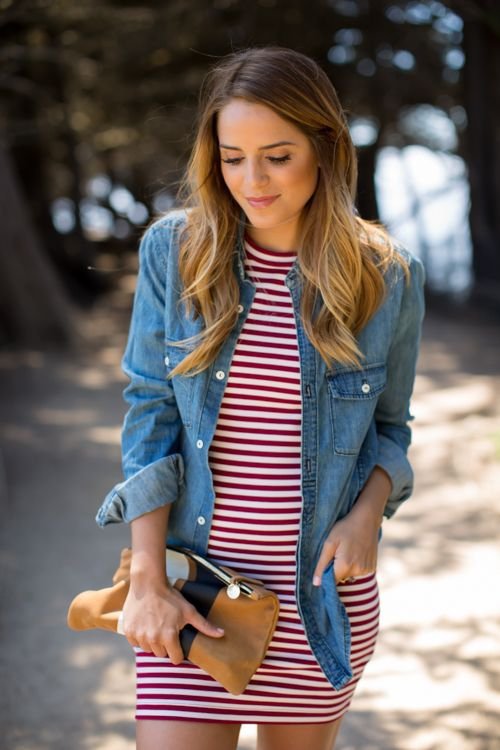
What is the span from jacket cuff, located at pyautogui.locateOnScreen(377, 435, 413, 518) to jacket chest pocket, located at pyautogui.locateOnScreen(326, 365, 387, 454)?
0.29 ft

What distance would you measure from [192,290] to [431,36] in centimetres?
1333

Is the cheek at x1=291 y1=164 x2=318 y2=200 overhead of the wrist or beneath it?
overhead

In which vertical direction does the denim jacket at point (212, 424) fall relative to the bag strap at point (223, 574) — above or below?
above

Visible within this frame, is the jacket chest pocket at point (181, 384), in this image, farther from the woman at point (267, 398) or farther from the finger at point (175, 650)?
the finger at point (175, 650)

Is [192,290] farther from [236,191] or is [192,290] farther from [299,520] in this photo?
[299,520]

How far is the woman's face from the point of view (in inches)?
82.0

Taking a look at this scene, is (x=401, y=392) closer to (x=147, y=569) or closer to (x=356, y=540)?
(x=356, y=540)

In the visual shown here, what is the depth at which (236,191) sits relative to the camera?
2.15m

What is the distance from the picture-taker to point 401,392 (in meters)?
2.37

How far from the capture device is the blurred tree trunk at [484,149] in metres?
12.6

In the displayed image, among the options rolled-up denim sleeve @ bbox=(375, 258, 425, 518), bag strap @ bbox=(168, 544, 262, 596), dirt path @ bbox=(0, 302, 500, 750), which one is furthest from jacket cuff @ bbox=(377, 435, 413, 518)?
dirt path @ bbox=(0, 302, 500, 750)

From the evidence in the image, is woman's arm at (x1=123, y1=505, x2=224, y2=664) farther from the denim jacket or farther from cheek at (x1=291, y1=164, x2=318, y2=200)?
cheek at (x1=291, y1=164, x2=318, y2=200)

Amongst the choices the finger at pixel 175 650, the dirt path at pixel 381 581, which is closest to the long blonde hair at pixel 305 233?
the finger at pixel 175 650

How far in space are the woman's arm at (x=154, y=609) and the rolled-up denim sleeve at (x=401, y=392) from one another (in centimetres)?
58
